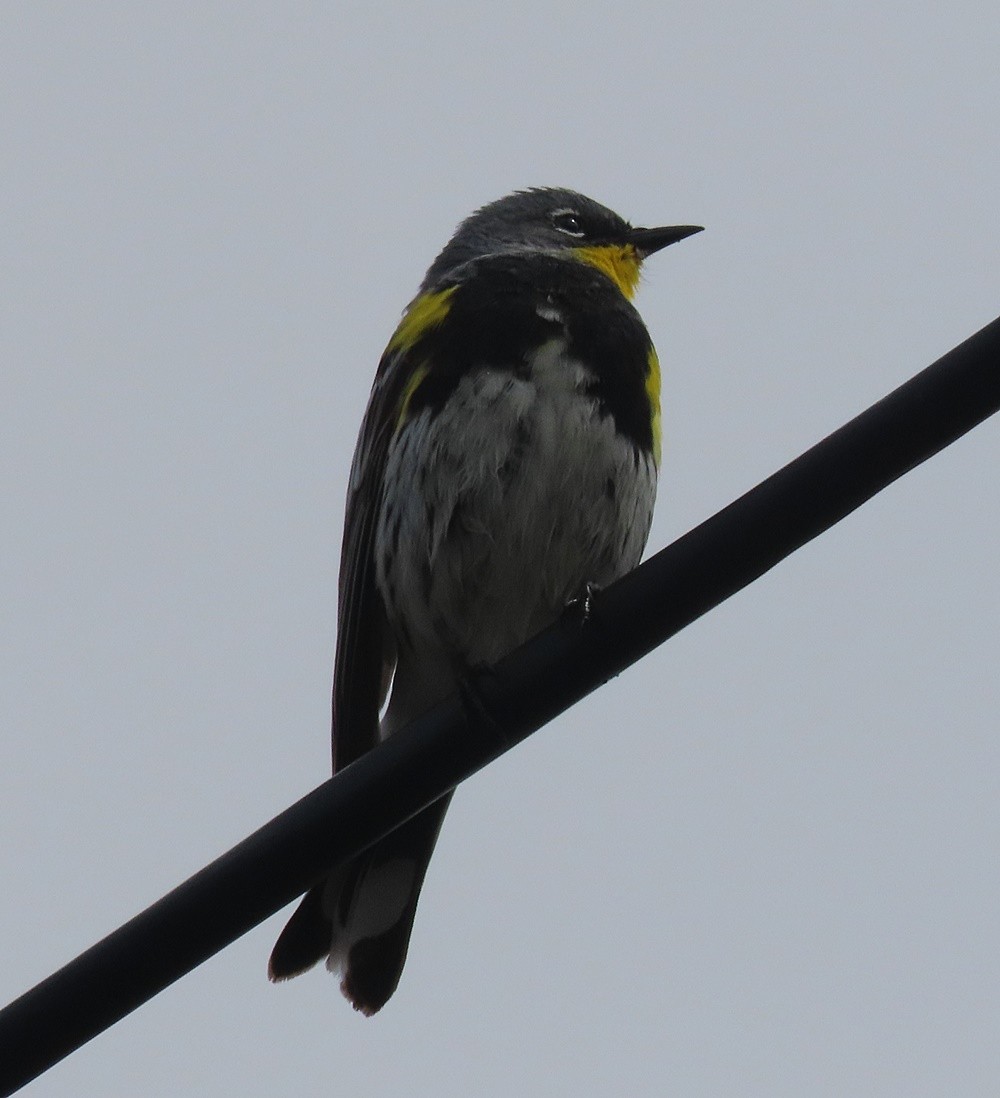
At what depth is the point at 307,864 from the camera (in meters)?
3.53

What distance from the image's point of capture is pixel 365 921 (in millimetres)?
5602

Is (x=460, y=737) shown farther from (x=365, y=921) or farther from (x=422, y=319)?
(x=422, y=319)

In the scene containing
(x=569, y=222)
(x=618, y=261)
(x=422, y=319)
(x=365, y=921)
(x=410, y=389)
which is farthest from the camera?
(x=569, y=222)

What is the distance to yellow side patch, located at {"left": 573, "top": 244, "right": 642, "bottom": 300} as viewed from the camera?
25.3 ft

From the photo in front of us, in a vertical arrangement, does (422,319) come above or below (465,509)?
above

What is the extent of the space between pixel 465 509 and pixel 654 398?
921 mm

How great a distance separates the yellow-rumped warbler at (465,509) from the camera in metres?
5.80

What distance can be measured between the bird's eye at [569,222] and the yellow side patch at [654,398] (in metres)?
1.87

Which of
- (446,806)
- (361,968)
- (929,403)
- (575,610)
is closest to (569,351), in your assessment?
(575,610)

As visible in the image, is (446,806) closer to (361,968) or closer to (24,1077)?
(361,968)

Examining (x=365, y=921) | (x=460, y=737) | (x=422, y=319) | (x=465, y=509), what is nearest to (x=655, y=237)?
(x=422, y=319)

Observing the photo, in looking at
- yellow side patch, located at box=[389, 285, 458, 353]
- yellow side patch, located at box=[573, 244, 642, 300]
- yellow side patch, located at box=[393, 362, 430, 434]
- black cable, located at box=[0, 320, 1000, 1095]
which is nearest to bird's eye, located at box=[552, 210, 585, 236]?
yellow side patch, located at box=[573, 244, 642, 300]

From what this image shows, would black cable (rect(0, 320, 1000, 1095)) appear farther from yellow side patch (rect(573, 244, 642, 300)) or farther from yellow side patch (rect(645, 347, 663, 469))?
yellow side patch (rect(573, 244, 642, 300))

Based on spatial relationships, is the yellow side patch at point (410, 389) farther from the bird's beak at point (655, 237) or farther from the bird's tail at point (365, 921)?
the bird's beak at point (655, 237)
